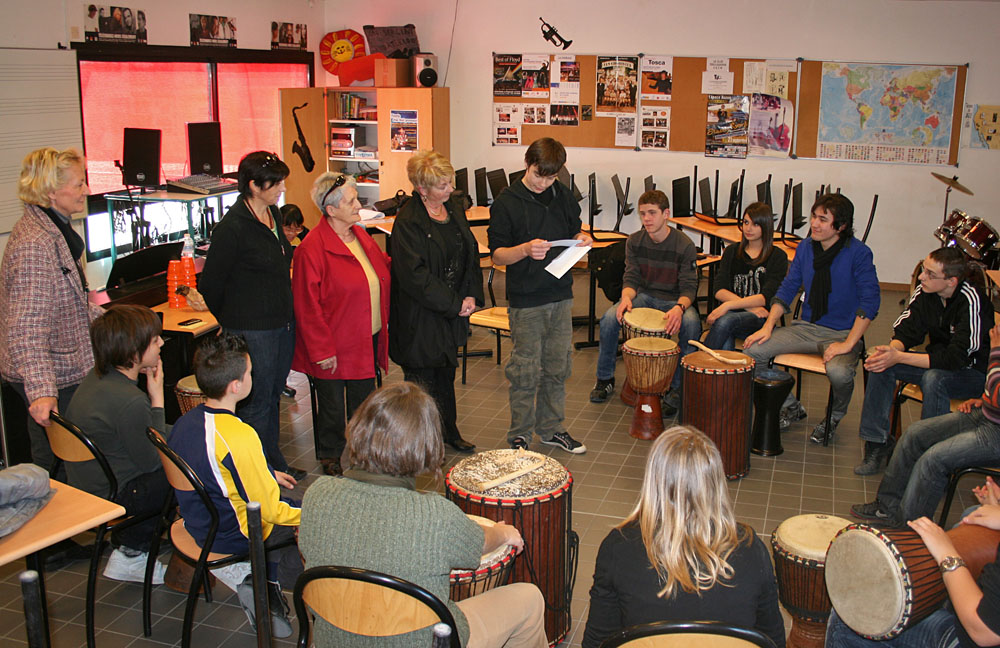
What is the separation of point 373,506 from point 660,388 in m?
3.03

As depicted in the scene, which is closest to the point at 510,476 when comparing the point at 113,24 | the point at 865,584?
the point at 865,584

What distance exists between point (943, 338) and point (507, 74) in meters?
6.04

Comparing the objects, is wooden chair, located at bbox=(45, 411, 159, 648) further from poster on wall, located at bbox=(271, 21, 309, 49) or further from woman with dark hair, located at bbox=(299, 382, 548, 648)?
poster on wall, located at bbox=(271, 21, 309, 49)

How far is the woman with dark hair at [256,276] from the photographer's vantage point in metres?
3.81

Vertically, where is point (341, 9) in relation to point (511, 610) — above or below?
above

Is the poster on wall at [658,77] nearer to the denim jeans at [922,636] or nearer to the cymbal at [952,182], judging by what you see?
the cymbal at [952,182]

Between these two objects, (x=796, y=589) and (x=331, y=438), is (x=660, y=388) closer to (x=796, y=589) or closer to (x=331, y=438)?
(x=331, y=438)

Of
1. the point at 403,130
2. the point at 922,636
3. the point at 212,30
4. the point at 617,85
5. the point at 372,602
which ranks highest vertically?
the point at 212,30

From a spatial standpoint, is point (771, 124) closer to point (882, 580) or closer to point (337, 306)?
point (337, 306)

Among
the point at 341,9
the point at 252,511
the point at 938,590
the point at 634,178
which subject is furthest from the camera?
the point at 341,9

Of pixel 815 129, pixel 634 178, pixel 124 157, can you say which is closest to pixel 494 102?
pixel 634 178

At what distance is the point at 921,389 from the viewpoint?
4289 mm

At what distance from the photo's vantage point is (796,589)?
2.84m

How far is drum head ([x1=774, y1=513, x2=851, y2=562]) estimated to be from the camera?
2.76m
